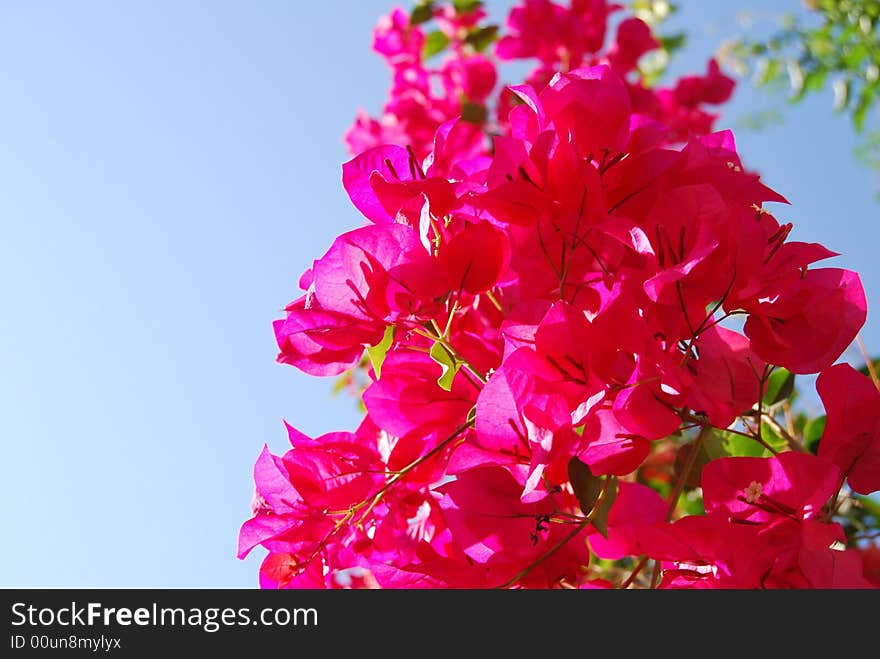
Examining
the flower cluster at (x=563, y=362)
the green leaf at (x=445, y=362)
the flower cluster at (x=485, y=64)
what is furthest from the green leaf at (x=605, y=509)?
the flower cluster at (x=485, y=64)

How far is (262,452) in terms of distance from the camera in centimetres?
58

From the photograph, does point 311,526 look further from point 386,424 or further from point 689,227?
point 689,227

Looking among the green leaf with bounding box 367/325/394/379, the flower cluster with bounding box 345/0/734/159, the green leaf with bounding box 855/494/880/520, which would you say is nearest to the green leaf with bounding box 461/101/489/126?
the flower cluster with bounding box 345/0/734/159

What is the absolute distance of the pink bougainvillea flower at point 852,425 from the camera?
1.62ft

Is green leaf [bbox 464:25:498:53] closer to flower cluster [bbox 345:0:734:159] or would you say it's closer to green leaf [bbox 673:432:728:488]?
flower cluster [bbox 345:0:734:159]

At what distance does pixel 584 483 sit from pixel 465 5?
64.9 inches

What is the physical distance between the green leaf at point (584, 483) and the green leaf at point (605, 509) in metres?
0.01

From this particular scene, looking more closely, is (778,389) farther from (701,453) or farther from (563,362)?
(563,362)

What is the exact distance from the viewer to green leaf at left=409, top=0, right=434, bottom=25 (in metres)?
1.87

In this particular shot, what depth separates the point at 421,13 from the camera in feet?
6.14

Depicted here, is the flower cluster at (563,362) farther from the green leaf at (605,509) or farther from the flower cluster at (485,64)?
the flower cluster at (485,64)
